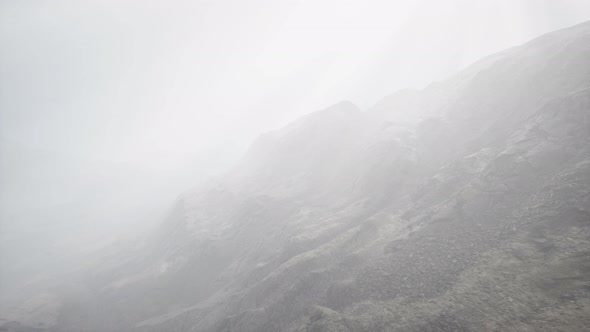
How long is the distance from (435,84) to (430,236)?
2508 inches

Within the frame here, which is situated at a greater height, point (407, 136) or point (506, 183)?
point (407, 136)

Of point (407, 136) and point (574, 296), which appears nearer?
point (574, 296)

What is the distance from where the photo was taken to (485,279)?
17.3 meters

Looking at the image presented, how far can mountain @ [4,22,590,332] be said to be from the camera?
16.9 meters

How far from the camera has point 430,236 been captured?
24.1 metres

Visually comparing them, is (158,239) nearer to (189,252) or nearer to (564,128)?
(189,252)

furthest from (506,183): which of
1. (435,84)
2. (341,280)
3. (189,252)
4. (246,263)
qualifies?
(435,84)

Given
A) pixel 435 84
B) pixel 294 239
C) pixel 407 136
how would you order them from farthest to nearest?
pixel 435 84 → pixel 407 136 → pixel 294 239

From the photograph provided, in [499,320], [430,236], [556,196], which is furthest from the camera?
[430,236]

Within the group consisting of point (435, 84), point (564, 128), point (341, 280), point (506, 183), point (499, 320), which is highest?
point (435, 84)

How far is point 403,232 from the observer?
26.5 meters

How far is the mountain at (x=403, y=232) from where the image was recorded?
55.5ft

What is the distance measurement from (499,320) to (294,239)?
2274 cm

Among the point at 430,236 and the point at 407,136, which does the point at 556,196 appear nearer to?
the point at 430,236
